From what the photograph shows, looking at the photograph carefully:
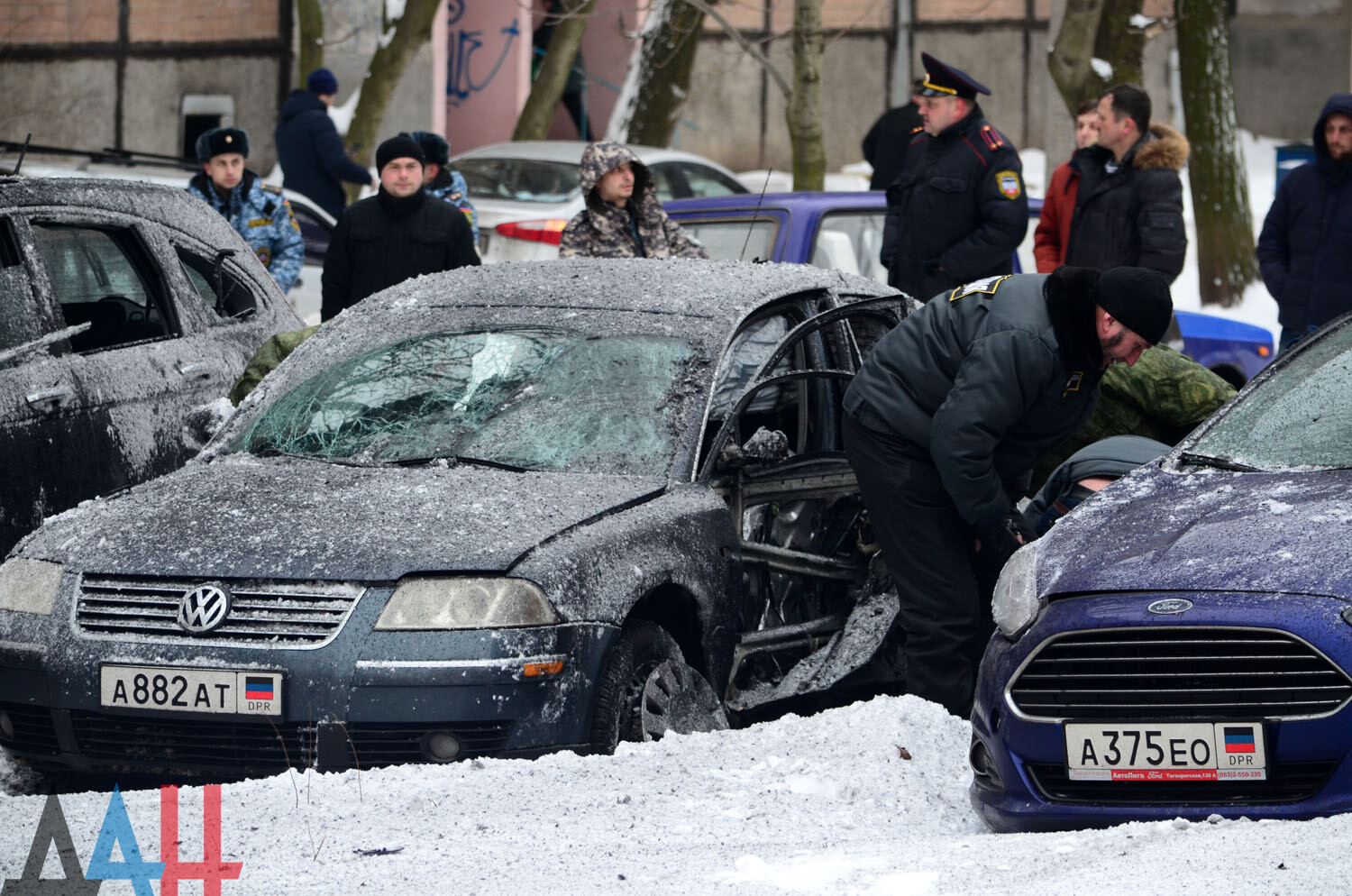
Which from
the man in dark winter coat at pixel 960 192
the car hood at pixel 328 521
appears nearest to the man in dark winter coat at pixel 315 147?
the man in dark winter coat at pixel 960 192

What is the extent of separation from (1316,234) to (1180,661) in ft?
16.5

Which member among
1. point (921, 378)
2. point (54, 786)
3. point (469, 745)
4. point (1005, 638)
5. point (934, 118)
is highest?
point (934, 118)

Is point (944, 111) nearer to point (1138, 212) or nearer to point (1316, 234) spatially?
point (1138, 212)

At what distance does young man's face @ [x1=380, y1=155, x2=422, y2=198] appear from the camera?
8719 millimetres

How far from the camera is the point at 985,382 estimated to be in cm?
550

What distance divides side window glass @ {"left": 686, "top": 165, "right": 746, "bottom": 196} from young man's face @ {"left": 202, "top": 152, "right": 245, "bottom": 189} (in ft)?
21.6

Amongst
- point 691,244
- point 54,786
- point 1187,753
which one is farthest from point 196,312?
point 1187,753

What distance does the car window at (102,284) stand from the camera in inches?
283

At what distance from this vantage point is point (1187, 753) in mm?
4203

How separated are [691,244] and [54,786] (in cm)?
382

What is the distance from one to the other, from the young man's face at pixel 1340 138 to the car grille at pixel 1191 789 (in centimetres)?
502

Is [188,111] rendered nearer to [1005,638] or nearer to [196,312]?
[196,312]

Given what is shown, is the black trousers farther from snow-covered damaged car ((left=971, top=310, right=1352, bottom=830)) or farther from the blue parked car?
the blue parked car

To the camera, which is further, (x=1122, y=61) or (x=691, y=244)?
(x=1122, y=61)
